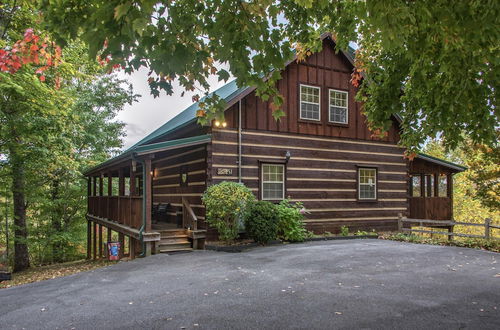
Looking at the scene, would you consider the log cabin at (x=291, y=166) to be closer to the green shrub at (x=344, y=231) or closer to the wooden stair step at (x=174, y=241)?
the wooden stair step at (x=174, y=241)

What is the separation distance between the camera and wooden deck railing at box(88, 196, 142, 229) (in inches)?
442

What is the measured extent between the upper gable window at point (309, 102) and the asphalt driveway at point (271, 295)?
6.32 metres

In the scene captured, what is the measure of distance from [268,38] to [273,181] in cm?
915

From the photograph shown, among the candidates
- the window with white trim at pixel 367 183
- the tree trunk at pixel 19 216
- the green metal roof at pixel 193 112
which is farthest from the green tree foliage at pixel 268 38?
the tree trunk at pixel 19 216

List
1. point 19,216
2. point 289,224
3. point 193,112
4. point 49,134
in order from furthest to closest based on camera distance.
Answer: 1. point 193,112
2. point 19,216
3. point 289,224
4. point 49,134

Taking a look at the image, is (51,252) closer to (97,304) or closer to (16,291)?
(16,291)

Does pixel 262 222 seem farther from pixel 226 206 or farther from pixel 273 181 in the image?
pixel 273 181

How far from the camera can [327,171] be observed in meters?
14.2

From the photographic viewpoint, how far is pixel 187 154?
43.9 ft

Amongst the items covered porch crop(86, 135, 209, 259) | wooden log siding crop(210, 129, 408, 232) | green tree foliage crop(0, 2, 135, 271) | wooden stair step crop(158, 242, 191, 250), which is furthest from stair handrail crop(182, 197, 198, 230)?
green tree foliage crop(0, 2, 135, 271)

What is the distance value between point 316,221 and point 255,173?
332cm

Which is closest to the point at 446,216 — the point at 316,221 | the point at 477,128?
the point at 316,221

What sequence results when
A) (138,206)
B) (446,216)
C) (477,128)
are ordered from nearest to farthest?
(477,128) → (138,206) → (446,216)

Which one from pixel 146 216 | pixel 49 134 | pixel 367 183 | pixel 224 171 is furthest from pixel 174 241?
pixel 367 183
